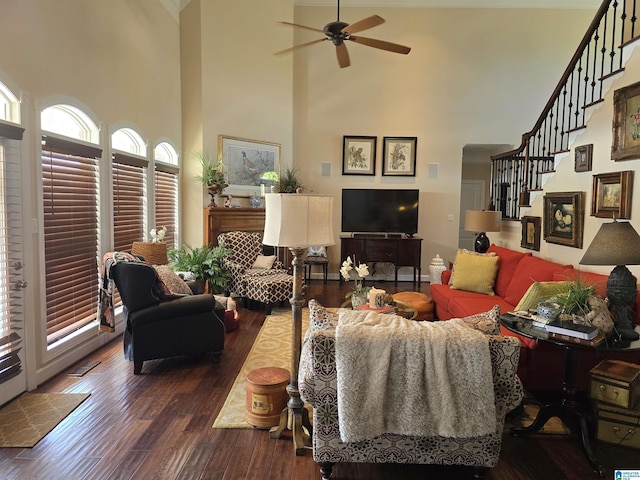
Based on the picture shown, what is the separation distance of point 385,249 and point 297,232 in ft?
16.3

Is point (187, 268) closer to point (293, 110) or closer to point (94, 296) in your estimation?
point (94, 296)

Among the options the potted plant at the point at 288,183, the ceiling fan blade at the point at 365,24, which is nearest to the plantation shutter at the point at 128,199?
the potted plant at the point at 288,183

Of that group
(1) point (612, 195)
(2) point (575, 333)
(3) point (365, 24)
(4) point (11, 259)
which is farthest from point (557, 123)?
(4) point (11, 259)

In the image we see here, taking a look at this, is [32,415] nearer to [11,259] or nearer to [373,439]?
[11,259]

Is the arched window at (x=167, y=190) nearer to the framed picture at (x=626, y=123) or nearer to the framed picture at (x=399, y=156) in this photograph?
the framed picture at (x=399, y=156)

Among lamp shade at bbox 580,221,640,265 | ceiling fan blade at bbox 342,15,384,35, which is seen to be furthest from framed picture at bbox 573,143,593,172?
ceiling fan blade at bbox 342,15,384,35

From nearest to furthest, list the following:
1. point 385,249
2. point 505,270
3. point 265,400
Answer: point 265,400 < point 505,270 < point 385,249

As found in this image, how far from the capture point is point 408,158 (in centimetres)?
744

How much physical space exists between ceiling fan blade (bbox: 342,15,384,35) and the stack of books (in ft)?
10.0

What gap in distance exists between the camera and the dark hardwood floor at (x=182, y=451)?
220cm

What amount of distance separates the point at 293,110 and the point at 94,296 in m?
4.84

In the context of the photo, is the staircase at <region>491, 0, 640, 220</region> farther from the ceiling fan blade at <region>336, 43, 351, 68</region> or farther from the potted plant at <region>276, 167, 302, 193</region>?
the potted plant at <region>276, 167, 302, 193</region>

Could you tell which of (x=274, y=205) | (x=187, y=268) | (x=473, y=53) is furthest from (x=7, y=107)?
(x=473, y=53)

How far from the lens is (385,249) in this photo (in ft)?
23.2
